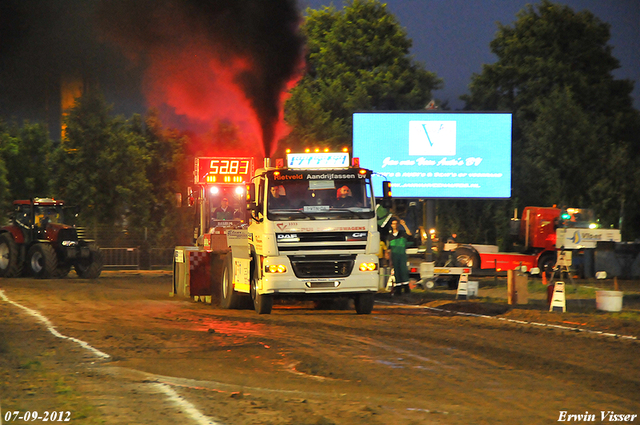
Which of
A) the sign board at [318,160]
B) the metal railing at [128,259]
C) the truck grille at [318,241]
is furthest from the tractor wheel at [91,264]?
the truck grille at [318,241]

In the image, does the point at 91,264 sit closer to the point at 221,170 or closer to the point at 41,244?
the point at 41,244

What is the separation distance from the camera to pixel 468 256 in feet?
99.7

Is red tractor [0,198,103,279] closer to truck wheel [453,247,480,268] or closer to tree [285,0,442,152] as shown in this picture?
truck wheel [453,247,480,268]

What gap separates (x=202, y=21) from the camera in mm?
26406

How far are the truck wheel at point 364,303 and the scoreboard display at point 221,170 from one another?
7.08 m

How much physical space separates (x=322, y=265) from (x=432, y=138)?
14240mm

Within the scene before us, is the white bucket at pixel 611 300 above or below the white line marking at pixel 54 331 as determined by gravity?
above

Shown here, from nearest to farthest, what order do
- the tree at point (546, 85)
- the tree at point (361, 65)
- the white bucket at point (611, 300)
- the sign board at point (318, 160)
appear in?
the sign board at point (318, 160) → the white bucket at point (611, 300) → the tree at point (546, 85) → the tree at point (361, 65)

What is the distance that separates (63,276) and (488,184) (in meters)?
16.0

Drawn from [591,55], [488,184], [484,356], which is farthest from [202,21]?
[591,55]

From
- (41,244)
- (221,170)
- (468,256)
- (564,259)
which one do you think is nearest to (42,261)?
(41,244)

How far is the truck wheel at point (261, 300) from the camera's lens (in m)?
16.2

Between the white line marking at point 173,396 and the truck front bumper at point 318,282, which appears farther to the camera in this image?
the truck front bumper at point 318,282

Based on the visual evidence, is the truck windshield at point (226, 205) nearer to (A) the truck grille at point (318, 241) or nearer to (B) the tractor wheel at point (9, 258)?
(A) the truck grille at point (318, 241)
